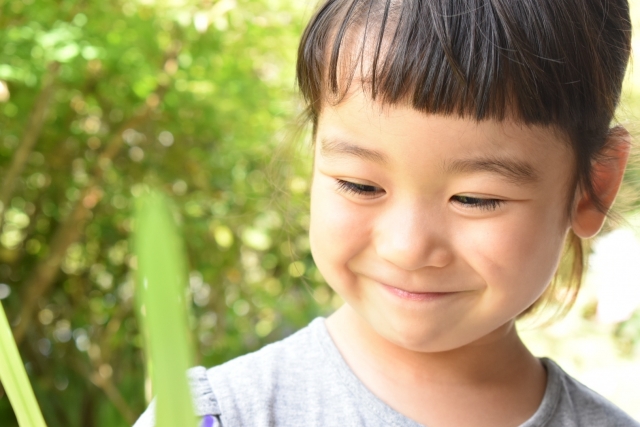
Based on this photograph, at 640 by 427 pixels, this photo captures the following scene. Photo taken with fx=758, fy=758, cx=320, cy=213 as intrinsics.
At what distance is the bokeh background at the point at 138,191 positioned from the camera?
1.97 metres

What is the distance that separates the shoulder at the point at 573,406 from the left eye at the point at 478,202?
1.01 ft

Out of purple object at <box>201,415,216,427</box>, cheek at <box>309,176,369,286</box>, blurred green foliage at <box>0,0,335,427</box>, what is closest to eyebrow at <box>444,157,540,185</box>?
cheek at <box>309,176,369,286</box>

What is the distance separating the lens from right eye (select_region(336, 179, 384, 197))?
81cm

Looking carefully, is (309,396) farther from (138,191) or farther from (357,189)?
(138,191)

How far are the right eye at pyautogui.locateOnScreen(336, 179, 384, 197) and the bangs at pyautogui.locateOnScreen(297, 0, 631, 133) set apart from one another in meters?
0.09

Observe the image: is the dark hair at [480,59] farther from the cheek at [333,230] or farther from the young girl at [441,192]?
the cheek at [333,230]

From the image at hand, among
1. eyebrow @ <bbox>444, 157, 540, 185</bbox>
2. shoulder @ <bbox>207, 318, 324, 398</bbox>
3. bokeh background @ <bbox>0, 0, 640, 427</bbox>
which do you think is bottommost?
bokeh background @ <bbox>0, 0, 640, 427</bbox>

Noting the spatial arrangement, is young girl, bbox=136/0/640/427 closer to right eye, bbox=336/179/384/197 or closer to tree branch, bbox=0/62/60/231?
right eye, bbox=336/179/384/197

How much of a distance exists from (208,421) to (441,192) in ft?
1.24

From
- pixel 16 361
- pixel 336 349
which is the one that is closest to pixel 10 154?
pixel 336 349

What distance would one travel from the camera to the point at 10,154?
2270 millimetres

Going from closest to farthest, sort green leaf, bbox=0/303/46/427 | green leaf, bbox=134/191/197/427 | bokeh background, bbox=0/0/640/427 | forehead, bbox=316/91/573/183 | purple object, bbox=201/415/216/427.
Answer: green leaf, bbox=134/191/197/427 → green leaf, bbox=0/303/46/427 → forehead, bbox=316/91/573/183 → purple object, bbox=201/415/216/427 → bokeh background, bbox=0/0/640/427

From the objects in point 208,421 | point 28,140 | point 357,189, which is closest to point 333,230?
point 357,189

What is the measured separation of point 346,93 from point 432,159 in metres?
0.14
